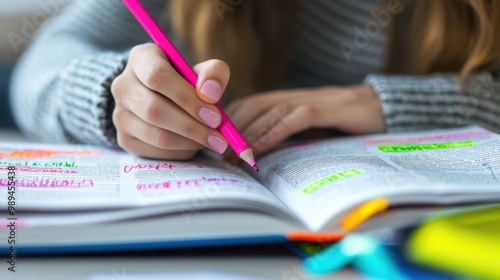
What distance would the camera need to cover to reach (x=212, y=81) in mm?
417

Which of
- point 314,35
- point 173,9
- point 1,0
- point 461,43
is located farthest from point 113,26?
point 1,0

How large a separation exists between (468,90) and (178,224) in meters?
0.39

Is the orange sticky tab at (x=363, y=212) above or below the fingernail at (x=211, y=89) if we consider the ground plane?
below

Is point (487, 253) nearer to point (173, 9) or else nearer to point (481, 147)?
point (481, 147)

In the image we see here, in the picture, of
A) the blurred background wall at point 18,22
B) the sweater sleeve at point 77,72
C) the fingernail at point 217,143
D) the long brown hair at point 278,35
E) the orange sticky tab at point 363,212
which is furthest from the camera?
the blurred background wall at point 18,22

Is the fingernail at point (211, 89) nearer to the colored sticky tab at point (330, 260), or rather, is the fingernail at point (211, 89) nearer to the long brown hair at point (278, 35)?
the colored sticky tab at point (330, 260)

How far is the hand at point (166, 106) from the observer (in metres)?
0.42

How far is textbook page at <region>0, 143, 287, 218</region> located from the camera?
343mm

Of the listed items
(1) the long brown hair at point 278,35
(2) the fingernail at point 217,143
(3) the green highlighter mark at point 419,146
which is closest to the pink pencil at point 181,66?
(2) the fingernail at point 217,143

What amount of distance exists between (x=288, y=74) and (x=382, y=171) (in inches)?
21.1

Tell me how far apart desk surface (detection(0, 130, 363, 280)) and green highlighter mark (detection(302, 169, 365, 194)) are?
1.7 inches

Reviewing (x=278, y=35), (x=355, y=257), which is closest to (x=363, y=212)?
(x=355, y=257)

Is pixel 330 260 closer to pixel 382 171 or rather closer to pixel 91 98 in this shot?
pixel 382 171

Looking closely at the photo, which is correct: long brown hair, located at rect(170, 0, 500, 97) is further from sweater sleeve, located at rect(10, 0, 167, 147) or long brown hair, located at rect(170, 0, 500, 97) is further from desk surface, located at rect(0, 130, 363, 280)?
desk surface, located at rect(0, 130, 363, 280)
